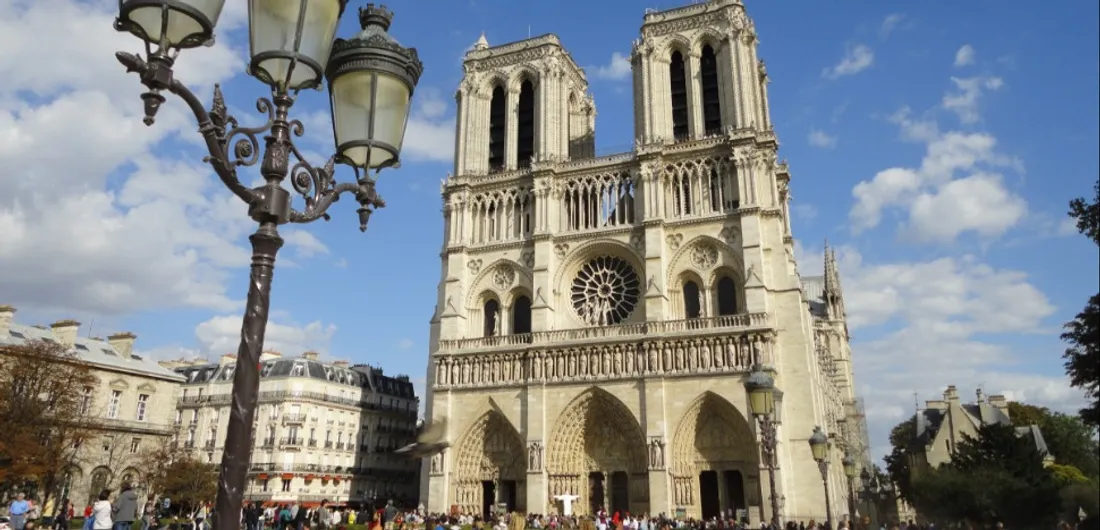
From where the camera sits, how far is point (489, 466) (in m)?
32.6

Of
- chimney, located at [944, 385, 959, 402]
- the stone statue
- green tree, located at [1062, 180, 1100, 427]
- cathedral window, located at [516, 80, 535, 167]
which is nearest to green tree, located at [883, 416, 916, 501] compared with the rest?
chimney, located at [944, 385, 959, 402]

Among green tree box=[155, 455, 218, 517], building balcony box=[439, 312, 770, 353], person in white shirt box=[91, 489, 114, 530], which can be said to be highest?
building balcony box=[439, 312, 770, 353]

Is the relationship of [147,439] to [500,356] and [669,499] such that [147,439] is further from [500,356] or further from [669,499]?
[669,499]

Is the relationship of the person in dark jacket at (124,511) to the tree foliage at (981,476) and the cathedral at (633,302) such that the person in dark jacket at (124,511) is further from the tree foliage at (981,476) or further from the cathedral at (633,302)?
the cathedral at (633,302)

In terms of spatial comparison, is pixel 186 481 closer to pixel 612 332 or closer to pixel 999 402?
pixel 612 332

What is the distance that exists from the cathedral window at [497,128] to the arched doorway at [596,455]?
12.8 m

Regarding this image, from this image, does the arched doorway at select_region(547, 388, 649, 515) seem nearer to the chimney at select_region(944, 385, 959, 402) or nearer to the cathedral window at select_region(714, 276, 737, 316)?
the cathedral window at select_region(714, 276, 737, 316)

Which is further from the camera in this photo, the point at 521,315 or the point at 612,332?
the point at 521,315

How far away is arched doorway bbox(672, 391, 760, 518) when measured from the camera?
1128 inches

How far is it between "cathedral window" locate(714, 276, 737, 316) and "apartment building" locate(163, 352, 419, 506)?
62.3 ft

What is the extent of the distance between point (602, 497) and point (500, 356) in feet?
23.2

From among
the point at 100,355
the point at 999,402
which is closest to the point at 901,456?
the point at 999,402

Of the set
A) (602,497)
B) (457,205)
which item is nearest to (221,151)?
(602,497)

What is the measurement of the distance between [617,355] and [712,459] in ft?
17.4
